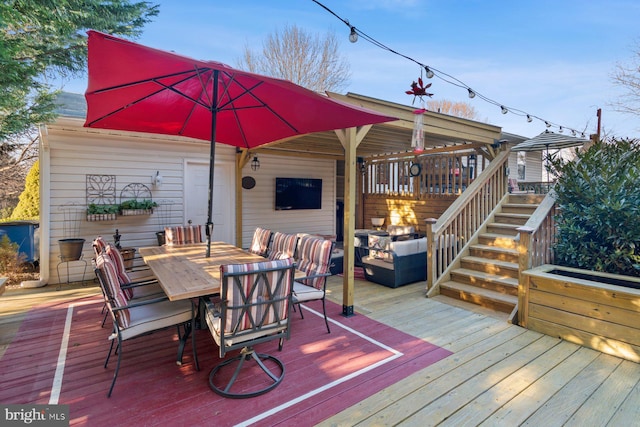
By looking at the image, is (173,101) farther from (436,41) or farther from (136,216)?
(436,41)

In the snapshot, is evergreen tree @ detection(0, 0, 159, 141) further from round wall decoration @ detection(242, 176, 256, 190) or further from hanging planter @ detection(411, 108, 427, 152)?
hanging planter @ detection(411, 108, 427, 152)

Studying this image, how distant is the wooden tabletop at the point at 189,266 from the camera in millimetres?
2393

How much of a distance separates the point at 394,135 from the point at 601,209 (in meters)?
3.20

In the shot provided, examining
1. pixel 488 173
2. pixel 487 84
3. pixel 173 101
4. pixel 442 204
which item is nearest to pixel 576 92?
pixel 487 84

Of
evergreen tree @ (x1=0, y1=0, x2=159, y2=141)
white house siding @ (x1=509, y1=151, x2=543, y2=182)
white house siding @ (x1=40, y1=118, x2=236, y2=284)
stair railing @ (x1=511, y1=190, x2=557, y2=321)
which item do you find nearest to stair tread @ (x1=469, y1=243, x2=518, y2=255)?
stair railing @ (x1=511, y1=190, x2=557, y2=321)

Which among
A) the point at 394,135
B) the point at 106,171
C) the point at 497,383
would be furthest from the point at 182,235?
the point at 497,383

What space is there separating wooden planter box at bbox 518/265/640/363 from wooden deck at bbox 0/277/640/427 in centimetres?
13

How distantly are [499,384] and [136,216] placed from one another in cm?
583

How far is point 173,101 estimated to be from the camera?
11.2ft

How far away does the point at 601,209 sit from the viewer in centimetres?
350

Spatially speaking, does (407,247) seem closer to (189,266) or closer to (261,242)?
(261,242)

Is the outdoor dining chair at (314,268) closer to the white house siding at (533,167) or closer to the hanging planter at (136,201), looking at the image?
the hanging planter at (136,201)

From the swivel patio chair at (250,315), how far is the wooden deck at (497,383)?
0.66 metres

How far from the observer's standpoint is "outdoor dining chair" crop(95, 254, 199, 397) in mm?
2246
